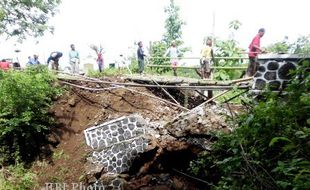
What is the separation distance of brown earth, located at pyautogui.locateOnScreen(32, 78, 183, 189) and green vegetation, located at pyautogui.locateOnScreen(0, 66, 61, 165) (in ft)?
1.42

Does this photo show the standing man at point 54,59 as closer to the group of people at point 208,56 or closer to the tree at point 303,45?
the group of people at point 208,56

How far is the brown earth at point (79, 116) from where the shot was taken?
9.09 metres

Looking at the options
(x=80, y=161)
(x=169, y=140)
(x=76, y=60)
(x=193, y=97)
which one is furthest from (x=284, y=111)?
(x=76, y=60)

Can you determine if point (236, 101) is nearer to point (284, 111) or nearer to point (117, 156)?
point (117, 156)

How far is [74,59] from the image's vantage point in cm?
1400

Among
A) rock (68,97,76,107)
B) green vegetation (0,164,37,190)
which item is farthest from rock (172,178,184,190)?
rock (68,97,76,107)

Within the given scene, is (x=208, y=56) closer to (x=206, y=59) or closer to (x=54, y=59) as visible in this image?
(x=206, y=59)

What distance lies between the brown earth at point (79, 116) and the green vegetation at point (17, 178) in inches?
8.7

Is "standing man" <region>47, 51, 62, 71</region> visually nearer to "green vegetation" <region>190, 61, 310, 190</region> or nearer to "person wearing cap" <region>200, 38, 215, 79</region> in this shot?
"person wearing cap" <region>200, 38, 215, 79</region>

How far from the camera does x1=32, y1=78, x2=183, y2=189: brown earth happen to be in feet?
29.8

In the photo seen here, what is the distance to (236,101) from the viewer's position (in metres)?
10.9

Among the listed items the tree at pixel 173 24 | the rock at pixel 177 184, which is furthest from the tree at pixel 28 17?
the rock at pixel 177 184

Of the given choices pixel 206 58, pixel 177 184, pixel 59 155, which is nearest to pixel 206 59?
pixel 206 58

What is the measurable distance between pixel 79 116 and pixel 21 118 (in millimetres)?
1627
